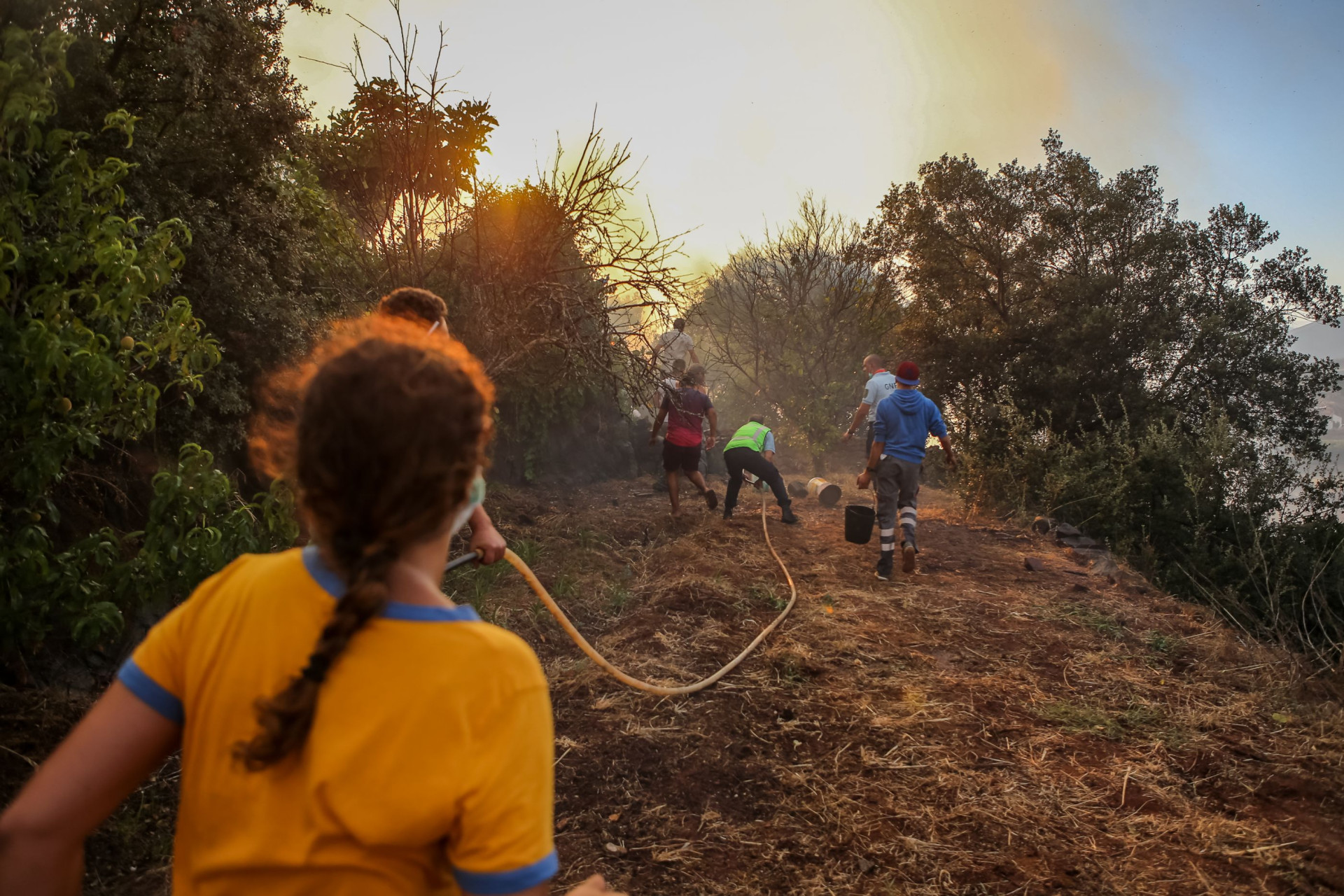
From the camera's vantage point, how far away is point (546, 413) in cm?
1136

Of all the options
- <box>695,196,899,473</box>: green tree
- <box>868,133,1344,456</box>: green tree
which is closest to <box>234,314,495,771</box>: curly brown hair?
<box>868,133,1344,456</box>: green tree

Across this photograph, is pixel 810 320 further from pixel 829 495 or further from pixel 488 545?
pixel 488 545

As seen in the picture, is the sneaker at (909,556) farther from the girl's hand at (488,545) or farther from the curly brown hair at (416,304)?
the girl's hand at (488,545)

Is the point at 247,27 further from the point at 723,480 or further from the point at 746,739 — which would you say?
the point at 723,480

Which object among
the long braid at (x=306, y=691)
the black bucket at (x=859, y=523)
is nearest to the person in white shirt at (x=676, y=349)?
the black bucket at (x=859, y=523)

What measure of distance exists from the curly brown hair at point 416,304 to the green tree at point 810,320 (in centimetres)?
1306

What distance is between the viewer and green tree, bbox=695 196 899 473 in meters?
16.0

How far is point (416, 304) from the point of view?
3008 mm

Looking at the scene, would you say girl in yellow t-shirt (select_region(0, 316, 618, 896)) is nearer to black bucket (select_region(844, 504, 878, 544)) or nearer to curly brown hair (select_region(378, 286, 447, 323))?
curly brown hair (select_region(378, 286, 447, 323))

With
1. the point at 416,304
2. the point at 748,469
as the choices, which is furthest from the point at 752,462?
the point at 416,304

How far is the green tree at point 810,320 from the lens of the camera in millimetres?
15984

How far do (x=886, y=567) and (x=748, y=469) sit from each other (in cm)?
257

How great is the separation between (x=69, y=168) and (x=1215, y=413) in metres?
13.5

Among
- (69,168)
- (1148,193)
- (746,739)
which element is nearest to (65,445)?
(69,168)
